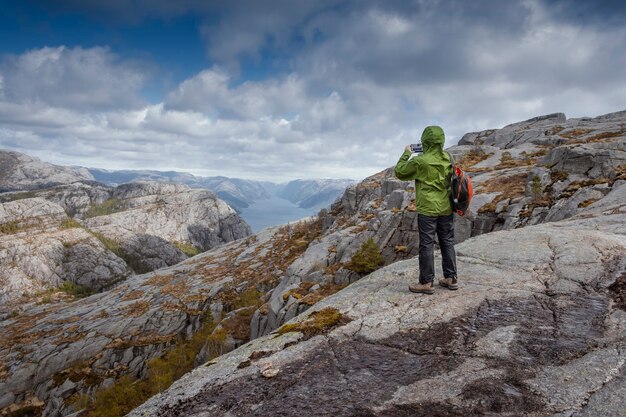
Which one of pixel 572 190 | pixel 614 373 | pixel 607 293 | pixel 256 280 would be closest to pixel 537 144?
pixel 572 190

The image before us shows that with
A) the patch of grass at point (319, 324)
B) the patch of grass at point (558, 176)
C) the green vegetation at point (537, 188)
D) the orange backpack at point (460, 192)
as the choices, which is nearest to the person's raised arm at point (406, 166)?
the orange backpack at point (460, 192)

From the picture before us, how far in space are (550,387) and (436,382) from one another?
1.68 m

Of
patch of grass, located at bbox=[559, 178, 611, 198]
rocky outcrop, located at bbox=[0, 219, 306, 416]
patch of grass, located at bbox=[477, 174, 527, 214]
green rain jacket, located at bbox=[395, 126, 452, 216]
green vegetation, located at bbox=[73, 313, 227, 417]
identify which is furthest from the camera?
rocky outcrop, located at bbox=[0, 219, 306, 416]

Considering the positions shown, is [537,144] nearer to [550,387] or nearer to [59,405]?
[550,387]

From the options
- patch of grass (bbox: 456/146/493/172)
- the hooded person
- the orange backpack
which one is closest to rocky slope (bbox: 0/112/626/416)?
patch of grass (bbox: 456/146/493/172)

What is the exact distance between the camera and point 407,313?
27.0 ft

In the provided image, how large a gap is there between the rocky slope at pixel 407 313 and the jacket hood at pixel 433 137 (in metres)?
4.27

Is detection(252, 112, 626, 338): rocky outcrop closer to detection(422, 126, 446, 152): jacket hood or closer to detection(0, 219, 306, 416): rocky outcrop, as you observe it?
detection(0, 219, 306, 416): rocky outcrop

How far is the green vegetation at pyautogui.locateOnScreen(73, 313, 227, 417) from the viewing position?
2247cm

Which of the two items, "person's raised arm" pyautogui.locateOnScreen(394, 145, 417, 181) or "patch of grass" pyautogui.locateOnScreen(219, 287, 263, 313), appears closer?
"person's raised arm" pyautogui.locateOnScreen(394, 145, 417, 181)

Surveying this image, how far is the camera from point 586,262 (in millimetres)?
9383

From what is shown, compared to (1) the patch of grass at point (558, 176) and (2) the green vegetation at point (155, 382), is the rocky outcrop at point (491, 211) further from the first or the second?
(2) the green vegetation at point (155, 382)

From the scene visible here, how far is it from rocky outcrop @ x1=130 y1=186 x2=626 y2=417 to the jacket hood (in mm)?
4259

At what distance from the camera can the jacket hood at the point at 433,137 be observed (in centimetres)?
891
